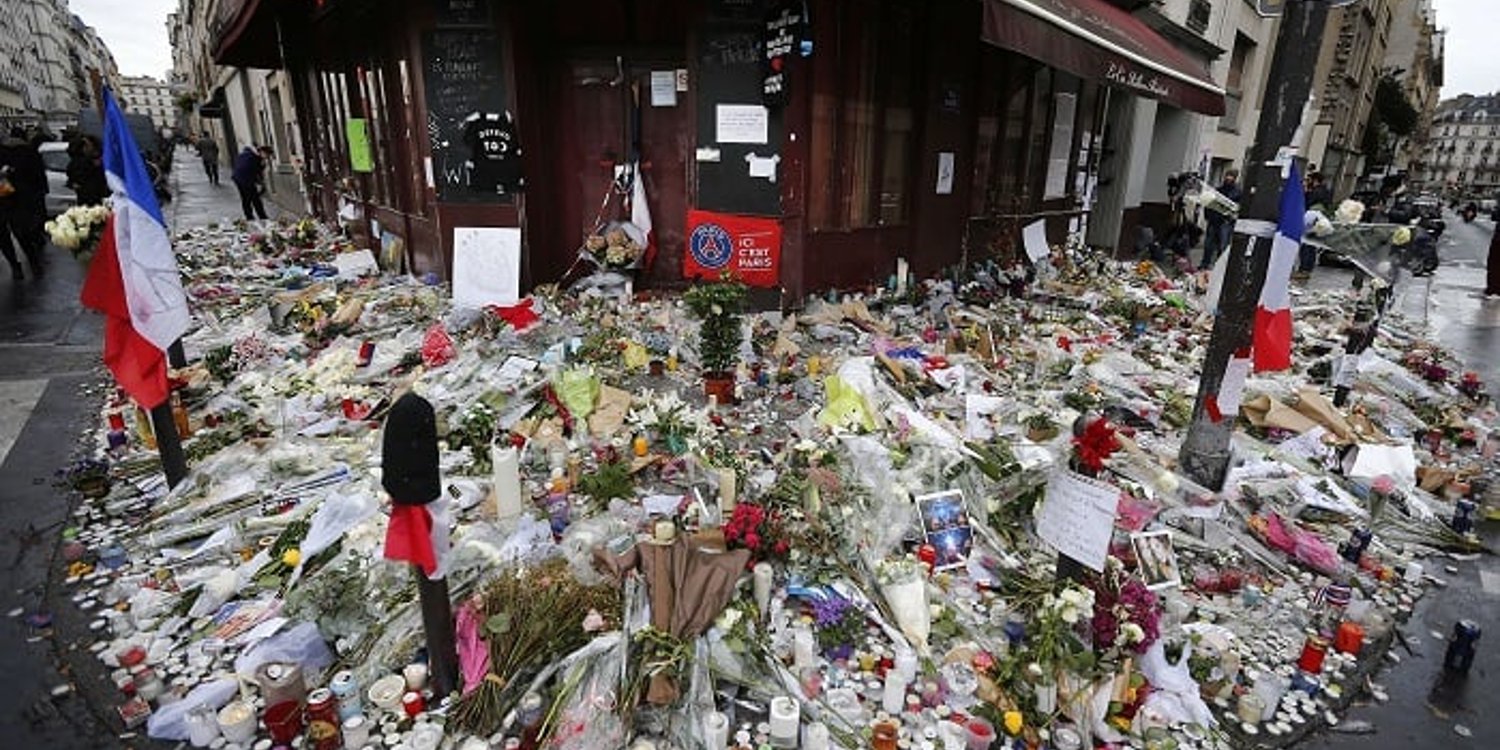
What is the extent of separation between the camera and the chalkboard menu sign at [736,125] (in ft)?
21.3

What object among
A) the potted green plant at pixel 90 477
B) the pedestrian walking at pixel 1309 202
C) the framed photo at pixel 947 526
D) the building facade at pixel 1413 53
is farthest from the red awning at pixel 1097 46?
the building facade at pixel 1413 53

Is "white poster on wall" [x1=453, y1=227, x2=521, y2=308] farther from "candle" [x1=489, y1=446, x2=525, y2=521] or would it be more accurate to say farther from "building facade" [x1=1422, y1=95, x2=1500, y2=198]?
"building facade" [x1=1422, y1=95, x2=1500, y2=198]

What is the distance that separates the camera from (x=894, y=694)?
105 inches

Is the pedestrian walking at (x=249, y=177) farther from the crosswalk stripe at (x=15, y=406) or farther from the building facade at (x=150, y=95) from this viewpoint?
the building facade at (x=150, y=95)

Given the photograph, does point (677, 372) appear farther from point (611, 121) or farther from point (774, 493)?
point (611, 121)

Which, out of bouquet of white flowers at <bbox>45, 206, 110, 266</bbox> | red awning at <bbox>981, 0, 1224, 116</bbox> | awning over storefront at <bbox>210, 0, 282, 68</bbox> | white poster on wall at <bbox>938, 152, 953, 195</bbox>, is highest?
awning over storefront at <bbox>210, 0, 282, 68</bbox>

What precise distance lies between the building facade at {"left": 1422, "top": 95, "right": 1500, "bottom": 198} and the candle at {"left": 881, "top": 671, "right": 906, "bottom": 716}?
422ft

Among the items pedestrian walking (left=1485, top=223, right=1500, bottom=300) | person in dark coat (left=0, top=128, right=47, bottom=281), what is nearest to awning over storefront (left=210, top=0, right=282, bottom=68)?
person in dark coat (left=0, top=128, right=47, bottom=281)

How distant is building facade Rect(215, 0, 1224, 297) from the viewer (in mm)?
6543

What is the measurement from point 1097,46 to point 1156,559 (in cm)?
499

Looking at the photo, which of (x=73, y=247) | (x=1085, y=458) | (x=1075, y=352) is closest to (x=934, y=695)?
(x=1085, y=458)

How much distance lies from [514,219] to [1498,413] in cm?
904

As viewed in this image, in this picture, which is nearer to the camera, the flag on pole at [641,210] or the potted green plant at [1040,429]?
the potted green plant at [1040,429]

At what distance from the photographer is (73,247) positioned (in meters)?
4.89
